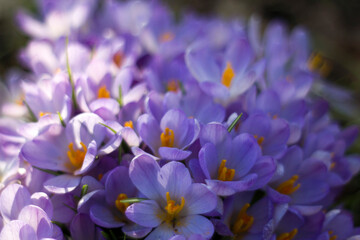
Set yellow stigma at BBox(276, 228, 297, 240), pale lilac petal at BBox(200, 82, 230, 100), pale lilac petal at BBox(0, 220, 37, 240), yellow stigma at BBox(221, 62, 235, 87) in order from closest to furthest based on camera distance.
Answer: pale lilac petal at BBox(0, 220, 37, 240)
yellow stigma at BBox(276, 228, 297, 240)
pale lilac petal at BBox(200, 82, 230, 100)
yellow stigma at BBox(221, 62, 235, 87)

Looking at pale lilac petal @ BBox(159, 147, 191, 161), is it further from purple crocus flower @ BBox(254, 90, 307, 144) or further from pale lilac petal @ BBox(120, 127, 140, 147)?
purple crocus flower @ BBox(254, 90, 307, 144)

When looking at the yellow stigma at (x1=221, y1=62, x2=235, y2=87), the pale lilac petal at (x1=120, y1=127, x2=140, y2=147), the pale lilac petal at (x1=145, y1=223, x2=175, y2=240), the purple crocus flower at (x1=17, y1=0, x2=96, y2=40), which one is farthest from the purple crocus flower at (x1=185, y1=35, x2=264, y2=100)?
the purple crocus flower at (x1=17, y1=0, x2=96, y2=40)

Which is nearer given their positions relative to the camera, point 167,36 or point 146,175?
point 146,175

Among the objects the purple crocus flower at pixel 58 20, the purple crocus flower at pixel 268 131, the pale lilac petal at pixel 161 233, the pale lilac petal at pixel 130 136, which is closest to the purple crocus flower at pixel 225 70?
the purple crocus flower at pixel 268 131

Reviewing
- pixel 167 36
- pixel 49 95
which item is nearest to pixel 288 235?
pixel 49 95

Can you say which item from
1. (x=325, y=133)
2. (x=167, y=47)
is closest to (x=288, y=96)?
(x=325, y=133)

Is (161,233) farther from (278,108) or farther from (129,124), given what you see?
(278,108)
